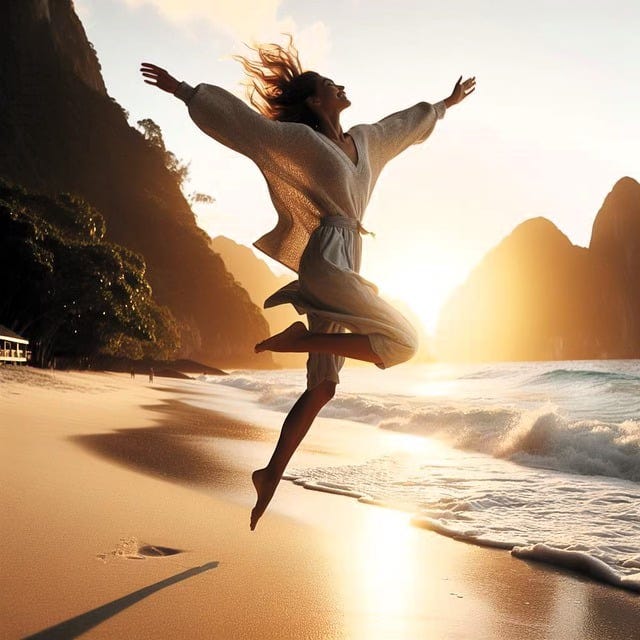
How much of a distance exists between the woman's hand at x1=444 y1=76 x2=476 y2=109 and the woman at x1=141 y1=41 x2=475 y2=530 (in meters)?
0.60

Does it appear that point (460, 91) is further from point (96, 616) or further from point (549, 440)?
point (549, 440)

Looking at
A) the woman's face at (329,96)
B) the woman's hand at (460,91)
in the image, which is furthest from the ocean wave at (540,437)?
the woman's face at (329,96)

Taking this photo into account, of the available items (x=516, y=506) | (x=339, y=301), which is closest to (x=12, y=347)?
(x=516, y=506)

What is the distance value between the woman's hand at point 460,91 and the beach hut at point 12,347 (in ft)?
79.0

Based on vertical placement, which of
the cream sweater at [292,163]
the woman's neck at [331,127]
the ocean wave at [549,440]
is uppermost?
the woman's neck at [331,127]

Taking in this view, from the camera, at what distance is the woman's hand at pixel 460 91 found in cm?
383

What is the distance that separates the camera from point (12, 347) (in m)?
28.8

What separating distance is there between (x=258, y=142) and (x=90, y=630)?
1902 mm

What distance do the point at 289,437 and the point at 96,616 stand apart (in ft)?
3.48

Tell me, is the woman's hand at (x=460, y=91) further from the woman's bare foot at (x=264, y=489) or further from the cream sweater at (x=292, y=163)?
the woman's bare foot at (x=264, y=489)

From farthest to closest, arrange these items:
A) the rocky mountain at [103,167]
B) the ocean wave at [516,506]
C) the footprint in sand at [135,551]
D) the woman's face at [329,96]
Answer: the rocky mountain at [103,167]
the ocean wave at [516,506]
the woman's face at [329,96]
the footprint in sand at [135,551]

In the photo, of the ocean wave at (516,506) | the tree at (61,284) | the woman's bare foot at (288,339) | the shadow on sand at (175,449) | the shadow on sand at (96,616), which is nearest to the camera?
the shadow on sand at (96,616)

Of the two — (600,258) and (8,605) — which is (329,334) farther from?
(600,258)

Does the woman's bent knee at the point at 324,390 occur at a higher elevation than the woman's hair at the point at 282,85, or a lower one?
lower
